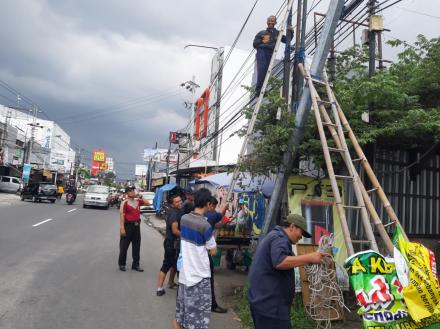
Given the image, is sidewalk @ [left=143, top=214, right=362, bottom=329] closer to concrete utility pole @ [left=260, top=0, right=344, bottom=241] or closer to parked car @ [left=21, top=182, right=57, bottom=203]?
concrete utility pole @ [left=260, top=0, right=344, bottom=241]

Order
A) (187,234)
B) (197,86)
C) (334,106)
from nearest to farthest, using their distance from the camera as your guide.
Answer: (187,234)
(334,106)
(197,86)

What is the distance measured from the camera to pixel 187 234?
165 inches

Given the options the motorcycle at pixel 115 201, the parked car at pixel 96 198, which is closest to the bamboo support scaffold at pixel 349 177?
the parked car at pixel 96 198

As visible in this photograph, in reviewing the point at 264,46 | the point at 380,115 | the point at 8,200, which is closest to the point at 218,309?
the point at 380,115

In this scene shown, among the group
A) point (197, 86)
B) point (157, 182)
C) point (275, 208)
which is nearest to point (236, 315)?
point (275, 208)

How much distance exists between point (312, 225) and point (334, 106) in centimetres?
209

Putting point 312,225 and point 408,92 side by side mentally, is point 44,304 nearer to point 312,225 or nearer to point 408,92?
point 312,225

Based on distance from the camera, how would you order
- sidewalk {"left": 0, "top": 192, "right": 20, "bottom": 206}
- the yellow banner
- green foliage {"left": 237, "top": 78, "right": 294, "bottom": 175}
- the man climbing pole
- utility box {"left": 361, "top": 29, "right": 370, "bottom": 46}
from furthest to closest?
sidewalk {"left": 0, "top": 192, "right": 20, "bottom": 206}, utility box {"left": 361, "top": 29, "right": 370, "bottom": 46}, the man climbing pole, green foliage {"left": 237, "top": 78, "right": 294, "bottom": 175}, the yellow banner

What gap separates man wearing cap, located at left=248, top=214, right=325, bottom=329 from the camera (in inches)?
127

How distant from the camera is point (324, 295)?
5438 mm

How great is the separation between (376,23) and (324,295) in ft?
17.9

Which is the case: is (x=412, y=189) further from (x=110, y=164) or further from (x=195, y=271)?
(x=110, y=164)

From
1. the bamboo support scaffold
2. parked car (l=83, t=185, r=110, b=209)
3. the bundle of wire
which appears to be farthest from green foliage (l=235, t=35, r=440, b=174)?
parked car (l=83, t=185, r=110, b=209)

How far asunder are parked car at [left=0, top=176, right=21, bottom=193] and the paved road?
3228cm
